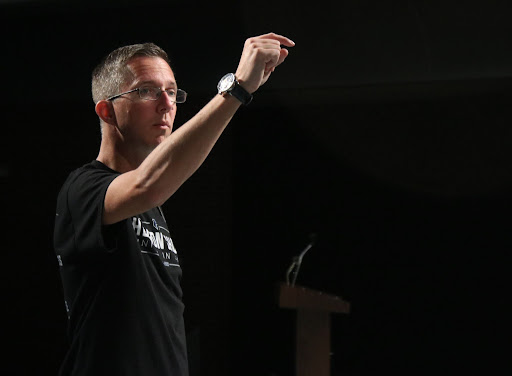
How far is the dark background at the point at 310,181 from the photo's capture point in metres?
4.39

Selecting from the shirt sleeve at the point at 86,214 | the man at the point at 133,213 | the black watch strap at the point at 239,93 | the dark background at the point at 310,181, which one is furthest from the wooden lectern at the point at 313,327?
the black watch strap at the point at 239,93

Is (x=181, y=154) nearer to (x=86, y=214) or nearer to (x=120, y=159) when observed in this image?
(x=86, y=214)

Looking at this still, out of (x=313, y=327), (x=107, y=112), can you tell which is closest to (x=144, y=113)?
(x=107, y=112)

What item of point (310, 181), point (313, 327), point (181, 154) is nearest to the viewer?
point (181, 154)

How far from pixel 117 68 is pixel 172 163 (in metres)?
0.45

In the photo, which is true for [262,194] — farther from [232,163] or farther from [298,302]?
[298,302]

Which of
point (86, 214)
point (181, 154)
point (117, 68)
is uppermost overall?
point (117, 68)

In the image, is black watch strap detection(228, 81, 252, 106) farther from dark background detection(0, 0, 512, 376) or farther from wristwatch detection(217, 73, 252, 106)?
dark background detection(0, 0, 512, 376)

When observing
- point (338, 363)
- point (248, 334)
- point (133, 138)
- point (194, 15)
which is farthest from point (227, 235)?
point (133, 138)

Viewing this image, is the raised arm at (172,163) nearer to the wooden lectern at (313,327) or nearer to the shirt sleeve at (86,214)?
the shirt sleeve at (86,214)

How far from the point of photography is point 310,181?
4.95 meters

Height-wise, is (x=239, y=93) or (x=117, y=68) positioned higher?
(x=117, y=68)

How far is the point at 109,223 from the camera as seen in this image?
40.9 inches

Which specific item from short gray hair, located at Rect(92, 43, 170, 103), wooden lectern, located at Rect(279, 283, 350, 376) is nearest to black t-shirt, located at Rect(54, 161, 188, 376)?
short gray hair, located at Rect(92, 43, 170, 103)
